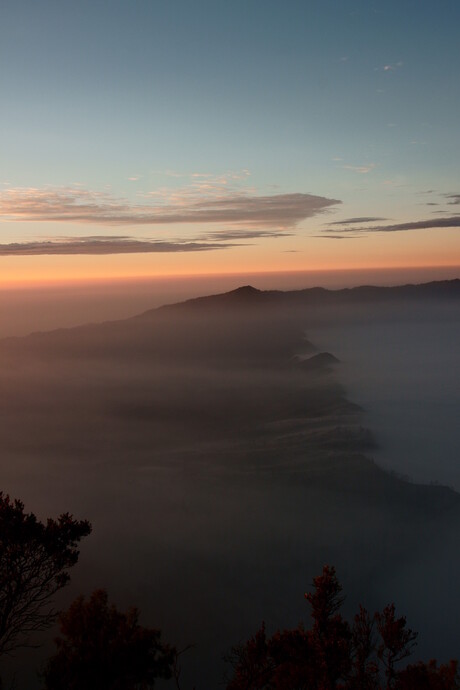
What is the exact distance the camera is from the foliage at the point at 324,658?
18703 mm


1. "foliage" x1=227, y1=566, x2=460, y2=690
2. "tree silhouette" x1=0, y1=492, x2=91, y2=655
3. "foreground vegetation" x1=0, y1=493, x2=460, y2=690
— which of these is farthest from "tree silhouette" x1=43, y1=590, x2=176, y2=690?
"foliage" x1=227, y1=566, x2=460, y2=690

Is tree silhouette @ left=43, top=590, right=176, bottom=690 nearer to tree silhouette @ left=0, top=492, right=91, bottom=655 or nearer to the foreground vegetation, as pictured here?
the foreground vegetation

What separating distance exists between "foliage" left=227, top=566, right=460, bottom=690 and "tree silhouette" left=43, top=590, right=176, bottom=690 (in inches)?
122

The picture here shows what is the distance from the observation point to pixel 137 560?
135 m

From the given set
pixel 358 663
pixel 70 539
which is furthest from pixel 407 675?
pixel 70 539

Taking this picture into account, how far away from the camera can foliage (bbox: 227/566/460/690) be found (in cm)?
1870

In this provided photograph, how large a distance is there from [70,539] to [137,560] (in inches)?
4996

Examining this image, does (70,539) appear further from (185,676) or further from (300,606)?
(300,606)

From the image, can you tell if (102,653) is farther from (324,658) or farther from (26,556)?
(324,658)

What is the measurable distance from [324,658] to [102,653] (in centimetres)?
779

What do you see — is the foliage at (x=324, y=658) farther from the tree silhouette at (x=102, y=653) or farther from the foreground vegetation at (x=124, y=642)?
the tree silhouette at (x=102, y=653)

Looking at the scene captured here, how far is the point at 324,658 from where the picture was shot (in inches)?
730

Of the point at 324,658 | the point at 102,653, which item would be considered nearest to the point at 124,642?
the point at 102,653

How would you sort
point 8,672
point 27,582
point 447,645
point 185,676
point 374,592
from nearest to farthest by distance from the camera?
point 27,582, point 8,672, point 185,676, point 447,645, point 374,592
